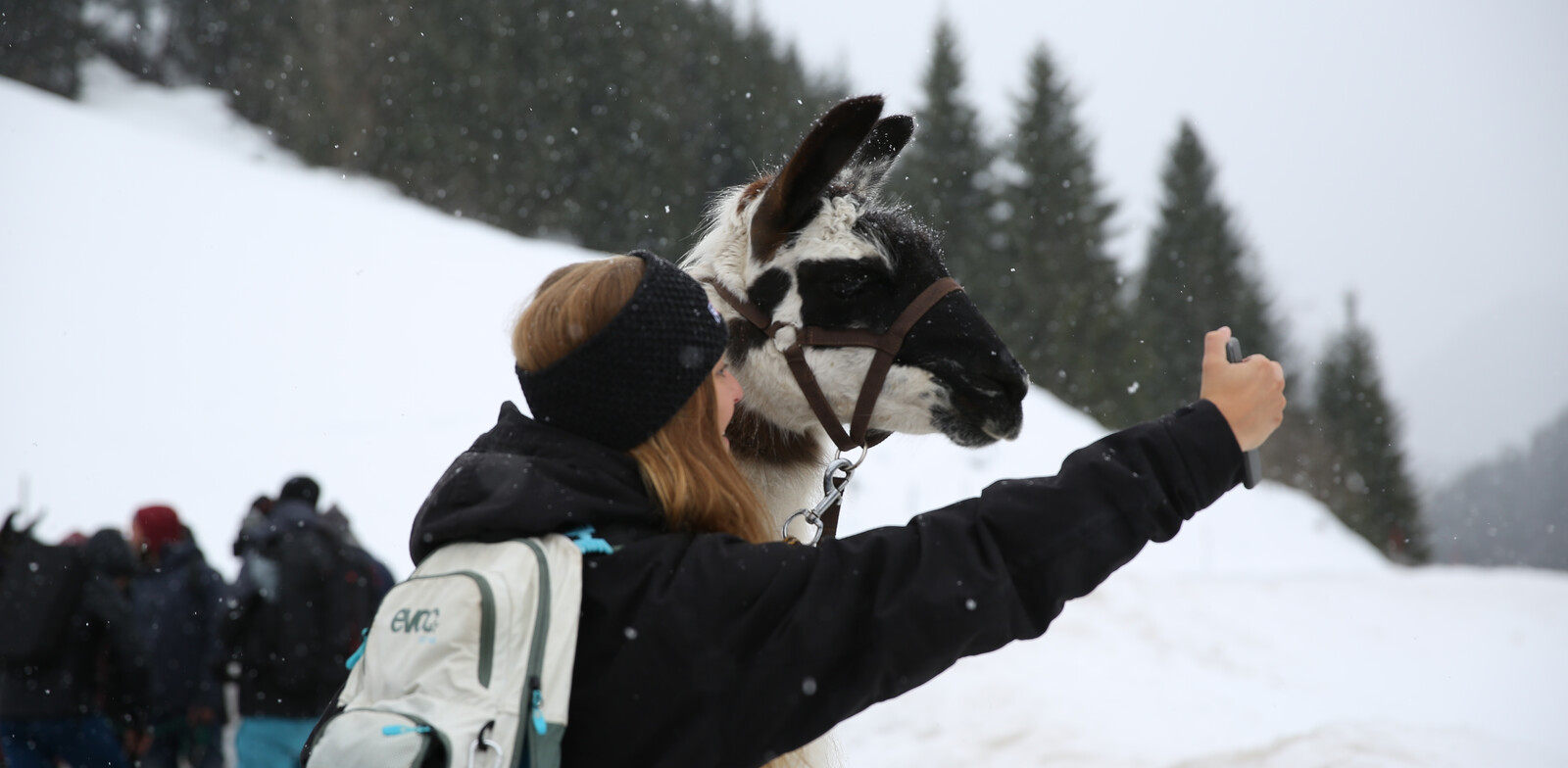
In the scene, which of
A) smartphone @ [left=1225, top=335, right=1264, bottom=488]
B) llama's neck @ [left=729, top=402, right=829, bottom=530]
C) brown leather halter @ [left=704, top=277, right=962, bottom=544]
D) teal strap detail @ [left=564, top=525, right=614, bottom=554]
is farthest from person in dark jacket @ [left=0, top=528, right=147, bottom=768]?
smartphone @ [left=1225, top=335, right=1264, bottom=488]

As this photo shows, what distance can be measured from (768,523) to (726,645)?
0.46m

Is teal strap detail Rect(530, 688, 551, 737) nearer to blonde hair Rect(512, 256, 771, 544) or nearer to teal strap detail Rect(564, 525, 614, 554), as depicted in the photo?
teal strap detail Rect(564, 525, 614, 554)

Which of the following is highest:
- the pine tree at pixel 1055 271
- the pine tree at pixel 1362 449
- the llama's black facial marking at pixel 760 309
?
the pine tree at pixel 1055 271

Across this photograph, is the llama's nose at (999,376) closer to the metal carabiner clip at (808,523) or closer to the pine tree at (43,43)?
the metal carabiner clip at (808,523)

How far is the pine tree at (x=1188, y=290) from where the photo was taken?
21.0 meters

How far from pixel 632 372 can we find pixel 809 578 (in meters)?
0.41

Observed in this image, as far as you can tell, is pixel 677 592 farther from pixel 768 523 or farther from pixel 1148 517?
pixel 1148 517

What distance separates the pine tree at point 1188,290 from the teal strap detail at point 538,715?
20.0 m

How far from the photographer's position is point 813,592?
1.29 meters

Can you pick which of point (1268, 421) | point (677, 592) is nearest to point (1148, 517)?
point (1268, 421)

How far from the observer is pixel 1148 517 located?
4.16 feet

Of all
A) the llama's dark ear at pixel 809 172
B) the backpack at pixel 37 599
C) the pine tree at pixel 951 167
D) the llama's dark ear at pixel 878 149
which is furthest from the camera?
the pine tree at pixel 951 167

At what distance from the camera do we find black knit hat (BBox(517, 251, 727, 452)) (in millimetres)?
1463

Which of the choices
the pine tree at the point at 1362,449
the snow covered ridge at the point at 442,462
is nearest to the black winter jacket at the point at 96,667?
the snow covered ridge at the point at 442,462
